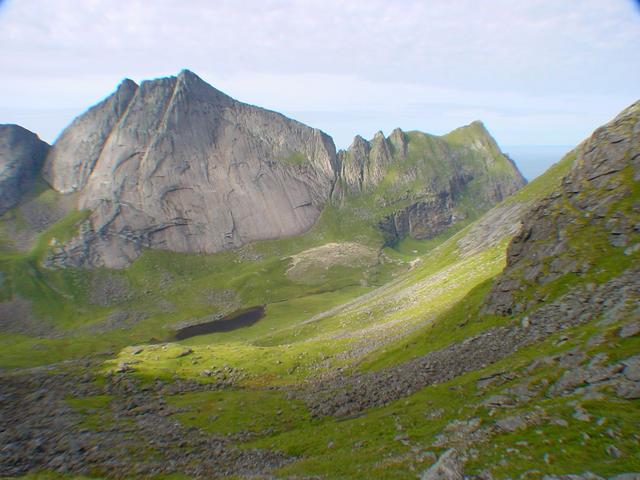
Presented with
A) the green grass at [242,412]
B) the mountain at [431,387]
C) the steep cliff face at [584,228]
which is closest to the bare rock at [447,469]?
the mountain at [431,387]

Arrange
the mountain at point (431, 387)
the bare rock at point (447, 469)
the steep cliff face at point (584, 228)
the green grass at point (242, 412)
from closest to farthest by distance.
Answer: the bare rock at point (447, 469)
the mountain at point (431, 387)
the steep cliff face at point (584, 228)
the green grass at point (242, 412)

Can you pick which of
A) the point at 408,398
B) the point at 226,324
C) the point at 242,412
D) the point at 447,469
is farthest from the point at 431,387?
the point at 226,324

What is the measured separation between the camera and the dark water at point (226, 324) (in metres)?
164

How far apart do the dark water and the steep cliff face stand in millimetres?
122540

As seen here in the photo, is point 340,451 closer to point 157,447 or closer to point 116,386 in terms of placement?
point 157,447

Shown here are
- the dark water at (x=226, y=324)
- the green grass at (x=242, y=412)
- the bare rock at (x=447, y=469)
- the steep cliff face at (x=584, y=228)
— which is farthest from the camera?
the dark water at (x=226, y=324)

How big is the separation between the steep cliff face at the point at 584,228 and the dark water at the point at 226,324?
123 m

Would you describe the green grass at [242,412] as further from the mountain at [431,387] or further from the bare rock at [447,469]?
the bare rock at [447,469]

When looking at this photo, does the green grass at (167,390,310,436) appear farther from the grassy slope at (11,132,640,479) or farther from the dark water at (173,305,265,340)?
the dark water at (173,305,265,340)

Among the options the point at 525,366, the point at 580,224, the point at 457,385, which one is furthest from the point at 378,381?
the point at 580,224

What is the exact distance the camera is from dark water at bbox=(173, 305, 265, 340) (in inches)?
6457

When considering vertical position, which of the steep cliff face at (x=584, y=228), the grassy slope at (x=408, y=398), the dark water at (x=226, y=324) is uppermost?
the steep cliff face at (x=584, y=228)

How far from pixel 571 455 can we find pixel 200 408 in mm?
58607

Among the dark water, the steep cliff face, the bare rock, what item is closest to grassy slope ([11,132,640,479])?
the steep cliff face
